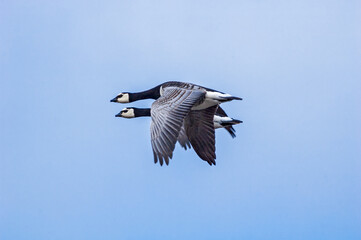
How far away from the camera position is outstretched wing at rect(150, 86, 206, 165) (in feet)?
30.7

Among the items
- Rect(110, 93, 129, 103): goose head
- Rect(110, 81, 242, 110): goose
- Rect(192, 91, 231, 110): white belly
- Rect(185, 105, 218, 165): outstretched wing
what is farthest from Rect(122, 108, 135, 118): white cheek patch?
Rect(192, 91, 231, 110): white belly

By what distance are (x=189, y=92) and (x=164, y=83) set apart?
1.26 metres

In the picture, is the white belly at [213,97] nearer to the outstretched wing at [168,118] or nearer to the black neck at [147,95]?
the outstretched wing at [168,118]

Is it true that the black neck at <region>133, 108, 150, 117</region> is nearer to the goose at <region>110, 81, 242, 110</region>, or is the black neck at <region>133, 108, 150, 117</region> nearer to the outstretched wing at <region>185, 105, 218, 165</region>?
the goose at <region>110, 81, 242, 110</region>

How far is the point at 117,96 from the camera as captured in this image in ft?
44.1

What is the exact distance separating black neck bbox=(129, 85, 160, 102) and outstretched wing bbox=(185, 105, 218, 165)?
28.1 inches

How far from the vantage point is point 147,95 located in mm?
12648

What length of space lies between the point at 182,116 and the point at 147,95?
2.83m

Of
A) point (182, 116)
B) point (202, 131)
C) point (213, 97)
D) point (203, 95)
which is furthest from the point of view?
point (202, 131)

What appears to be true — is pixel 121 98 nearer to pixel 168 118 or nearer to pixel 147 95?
pixel 147 95

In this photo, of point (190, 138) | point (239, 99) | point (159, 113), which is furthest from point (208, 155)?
point (159, 113)

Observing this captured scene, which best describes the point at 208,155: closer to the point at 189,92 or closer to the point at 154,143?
the point at 189,92

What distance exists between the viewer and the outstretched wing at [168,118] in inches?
368

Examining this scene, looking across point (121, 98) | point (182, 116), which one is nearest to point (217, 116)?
point (121, 98)
